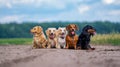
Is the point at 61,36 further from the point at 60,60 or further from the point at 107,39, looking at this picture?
the point at 107,39

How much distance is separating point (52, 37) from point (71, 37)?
65cm

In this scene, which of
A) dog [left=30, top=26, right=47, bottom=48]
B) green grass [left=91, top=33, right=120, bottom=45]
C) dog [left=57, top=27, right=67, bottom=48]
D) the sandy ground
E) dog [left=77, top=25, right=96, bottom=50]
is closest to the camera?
the sandy ground

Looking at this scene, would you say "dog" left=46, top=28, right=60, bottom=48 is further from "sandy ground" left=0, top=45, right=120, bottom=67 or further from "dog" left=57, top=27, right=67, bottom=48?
"sandy ground" left=0, top=45, right=120, bottom=67

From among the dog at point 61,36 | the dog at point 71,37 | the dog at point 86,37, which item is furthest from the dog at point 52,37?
the dog at point 86,37

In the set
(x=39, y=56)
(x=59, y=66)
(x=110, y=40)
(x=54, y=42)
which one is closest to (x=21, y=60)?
(x=39, y=56)

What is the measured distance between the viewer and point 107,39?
2031cm

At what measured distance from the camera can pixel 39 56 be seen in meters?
12.7

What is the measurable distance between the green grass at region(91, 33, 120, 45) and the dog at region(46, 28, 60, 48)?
4686mm

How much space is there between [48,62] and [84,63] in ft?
3.61

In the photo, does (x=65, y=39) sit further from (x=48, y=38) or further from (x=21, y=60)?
(x=21, y=60)

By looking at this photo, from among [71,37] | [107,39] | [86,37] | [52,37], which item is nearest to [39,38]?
[52,37]

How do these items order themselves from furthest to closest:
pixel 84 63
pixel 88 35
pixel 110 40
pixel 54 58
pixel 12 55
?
pixel 110 40
pixel 88 35
pixel 12 55
pixel 54 58
pixel 84 63

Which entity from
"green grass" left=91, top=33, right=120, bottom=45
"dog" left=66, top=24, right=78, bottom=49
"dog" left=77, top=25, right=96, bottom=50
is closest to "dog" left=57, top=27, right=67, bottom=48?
"dog" left=66, top=24, right=78, bottom=49

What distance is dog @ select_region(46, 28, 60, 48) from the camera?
1520 cm
